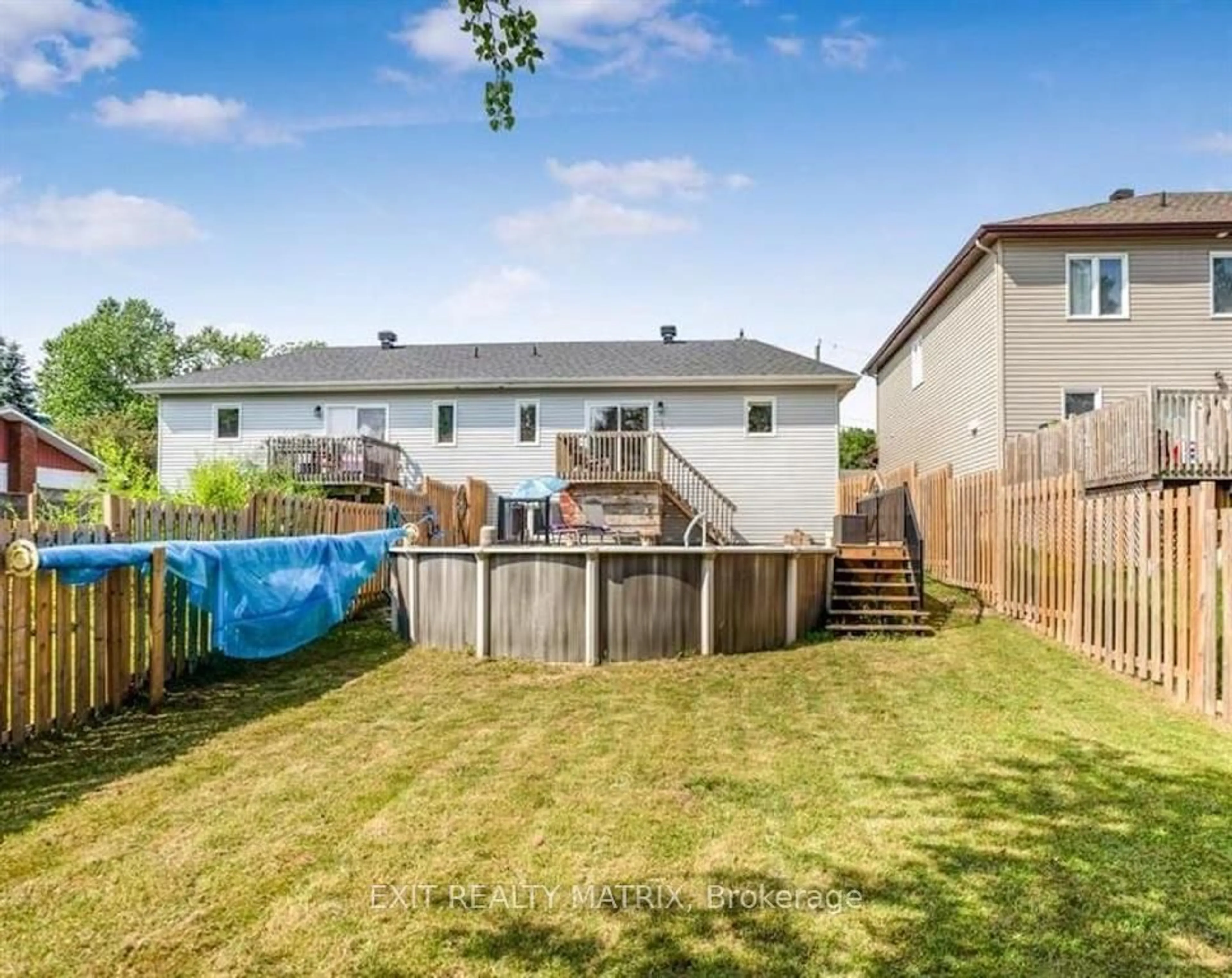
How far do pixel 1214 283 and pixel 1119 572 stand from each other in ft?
39.1

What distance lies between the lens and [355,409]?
71.4 feet

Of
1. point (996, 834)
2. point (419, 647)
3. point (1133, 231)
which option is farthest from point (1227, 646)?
point (1133, 231)

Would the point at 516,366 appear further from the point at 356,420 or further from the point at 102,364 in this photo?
the point at 102,364

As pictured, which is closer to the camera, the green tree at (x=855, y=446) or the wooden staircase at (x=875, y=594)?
the wooden staircase at (x=875, y=594)


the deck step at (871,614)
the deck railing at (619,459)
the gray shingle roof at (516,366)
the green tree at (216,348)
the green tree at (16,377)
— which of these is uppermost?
the green tree at (216,348)

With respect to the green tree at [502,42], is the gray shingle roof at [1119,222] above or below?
above

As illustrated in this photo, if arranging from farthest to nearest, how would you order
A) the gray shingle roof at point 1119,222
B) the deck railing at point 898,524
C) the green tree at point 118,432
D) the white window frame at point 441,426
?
the green tree at point 118,432
the white window frame at point 441,426
the gray shingle roof at point 1119,222
the deck railing at point 898,524

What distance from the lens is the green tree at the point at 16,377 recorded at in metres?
59.7

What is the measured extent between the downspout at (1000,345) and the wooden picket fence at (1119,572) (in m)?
2.90

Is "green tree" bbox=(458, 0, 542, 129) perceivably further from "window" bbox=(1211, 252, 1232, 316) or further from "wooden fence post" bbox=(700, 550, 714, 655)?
"window" bbox=(1211, 252, 1232, 316)

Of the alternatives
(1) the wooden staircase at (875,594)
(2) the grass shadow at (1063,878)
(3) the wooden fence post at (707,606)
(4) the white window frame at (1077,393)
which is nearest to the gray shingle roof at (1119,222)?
(4) the white window frame at (1077,393)

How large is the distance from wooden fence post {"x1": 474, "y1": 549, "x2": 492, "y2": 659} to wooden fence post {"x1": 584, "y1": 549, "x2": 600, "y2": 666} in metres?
1.09

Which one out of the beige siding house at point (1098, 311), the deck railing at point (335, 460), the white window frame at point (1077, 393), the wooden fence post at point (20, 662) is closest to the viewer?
the wooden fence post at point (20, 662)

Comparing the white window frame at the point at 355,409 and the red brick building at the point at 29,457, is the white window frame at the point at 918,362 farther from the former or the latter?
the red brick building at the point at 29,457
